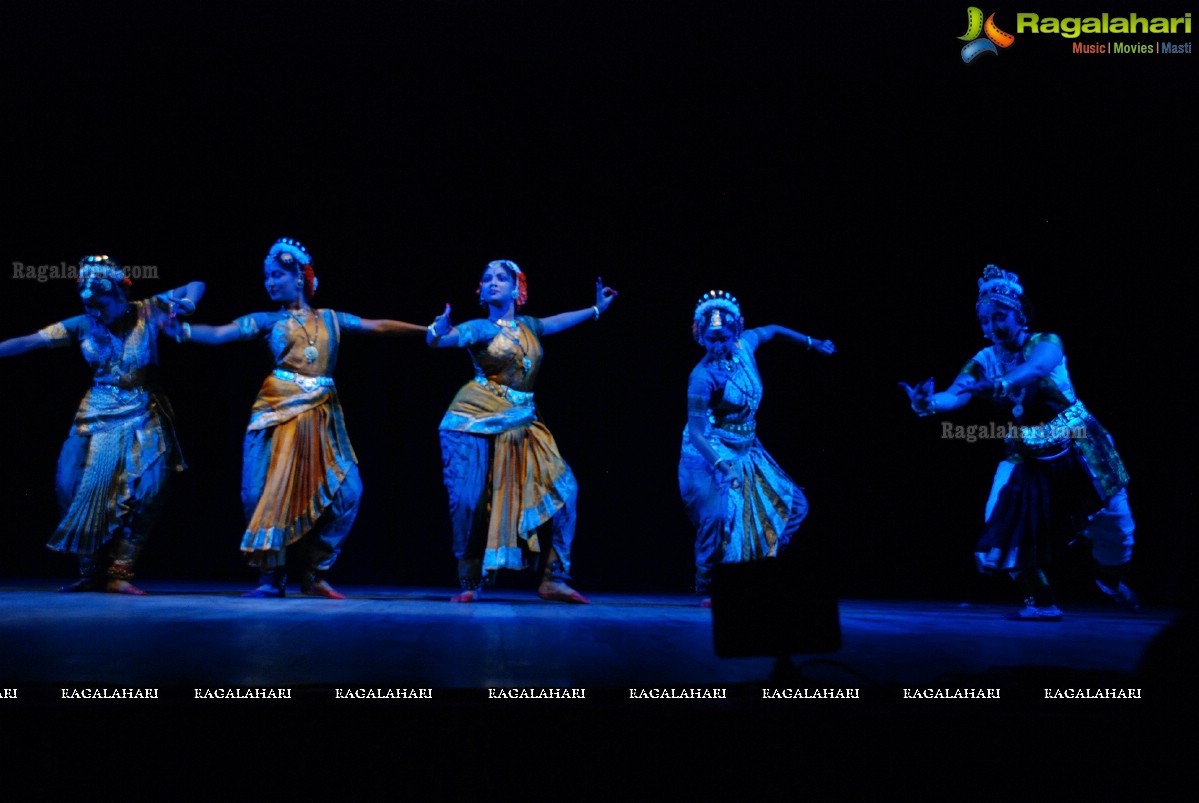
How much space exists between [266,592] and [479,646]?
8.18ft

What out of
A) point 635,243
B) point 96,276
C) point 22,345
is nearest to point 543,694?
point 96,276

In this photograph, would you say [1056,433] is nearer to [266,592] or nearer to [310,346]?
[310,346]

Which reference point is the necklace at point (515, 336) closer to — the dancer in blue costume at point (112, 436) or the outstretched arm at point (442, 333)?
the outstretched arm at point (442, 333)

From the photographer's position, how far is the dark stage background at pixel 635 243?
6.39 metres

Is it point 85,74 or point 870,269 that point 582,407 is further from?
point 85,74

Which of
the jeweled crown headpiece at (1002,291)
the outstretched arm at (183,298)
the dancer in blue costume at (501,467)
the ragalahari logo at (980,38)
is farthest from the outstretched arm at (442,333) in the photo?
the ragalahari logo at (980,38)

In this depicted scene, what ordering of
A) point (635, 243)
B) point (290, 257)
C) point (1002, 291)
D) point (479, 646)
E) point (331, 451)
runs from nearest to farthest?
point (479, 646) < point (1002, 291) < point (331, 451) < point (290, 257) < point (635, 243)

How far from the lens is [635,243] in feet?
22.5

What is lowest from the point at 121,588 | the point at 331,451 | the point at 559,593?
the point at 559,593

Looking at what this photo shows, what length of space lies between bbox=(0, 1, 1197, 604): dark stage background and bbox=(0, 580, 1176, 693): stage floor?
5.94 ft

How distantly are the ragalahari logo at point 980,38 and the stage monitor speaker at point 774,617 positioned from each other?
15.9 feet

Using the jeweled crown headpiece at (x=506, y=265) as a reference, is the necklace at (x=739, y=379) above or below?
below

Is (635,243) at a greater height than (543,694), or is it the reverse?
(635,243)

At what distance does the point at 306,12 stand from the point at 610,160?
2.08m
